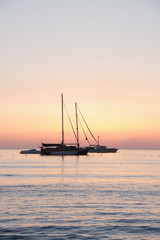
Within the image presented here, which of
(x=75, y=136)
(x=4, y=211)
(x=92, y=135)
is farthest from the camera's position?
(x=92, y=135)

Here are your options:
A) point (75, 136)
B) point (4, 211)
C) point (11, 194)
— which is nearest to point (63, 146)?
point (75, 136)

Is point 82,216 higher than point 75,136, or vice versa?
point 75,136

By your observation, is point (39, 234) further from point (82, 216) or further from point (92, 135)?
point (92, 135)

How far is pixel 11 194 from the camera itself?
37875 mm

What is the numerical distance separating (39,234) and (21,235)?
3.52ft

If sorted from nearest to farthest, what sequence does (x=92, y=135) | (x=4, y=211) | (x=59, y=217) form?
1. (x=59, y=217)
2. (x=4, y=211)
3. (x=92, y=135)

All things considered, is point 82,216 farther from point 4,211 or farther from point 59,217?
point 4,211

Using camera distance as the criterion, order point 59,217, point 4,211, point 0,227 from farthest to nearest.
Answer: point 4,211, point 59,217, point 0,227

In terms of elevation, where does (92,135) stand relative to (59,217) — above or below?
above

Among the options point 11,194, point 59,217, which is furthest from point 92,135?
point 59,217

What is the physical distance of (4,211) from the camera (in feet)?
90.8

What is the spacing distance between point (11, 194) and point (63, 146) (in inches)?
5077

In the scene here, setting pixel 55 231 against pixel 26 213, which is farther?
pixel 26 213

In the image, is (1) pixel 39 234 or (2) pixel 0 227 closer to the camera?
(1) pixel 39 234
